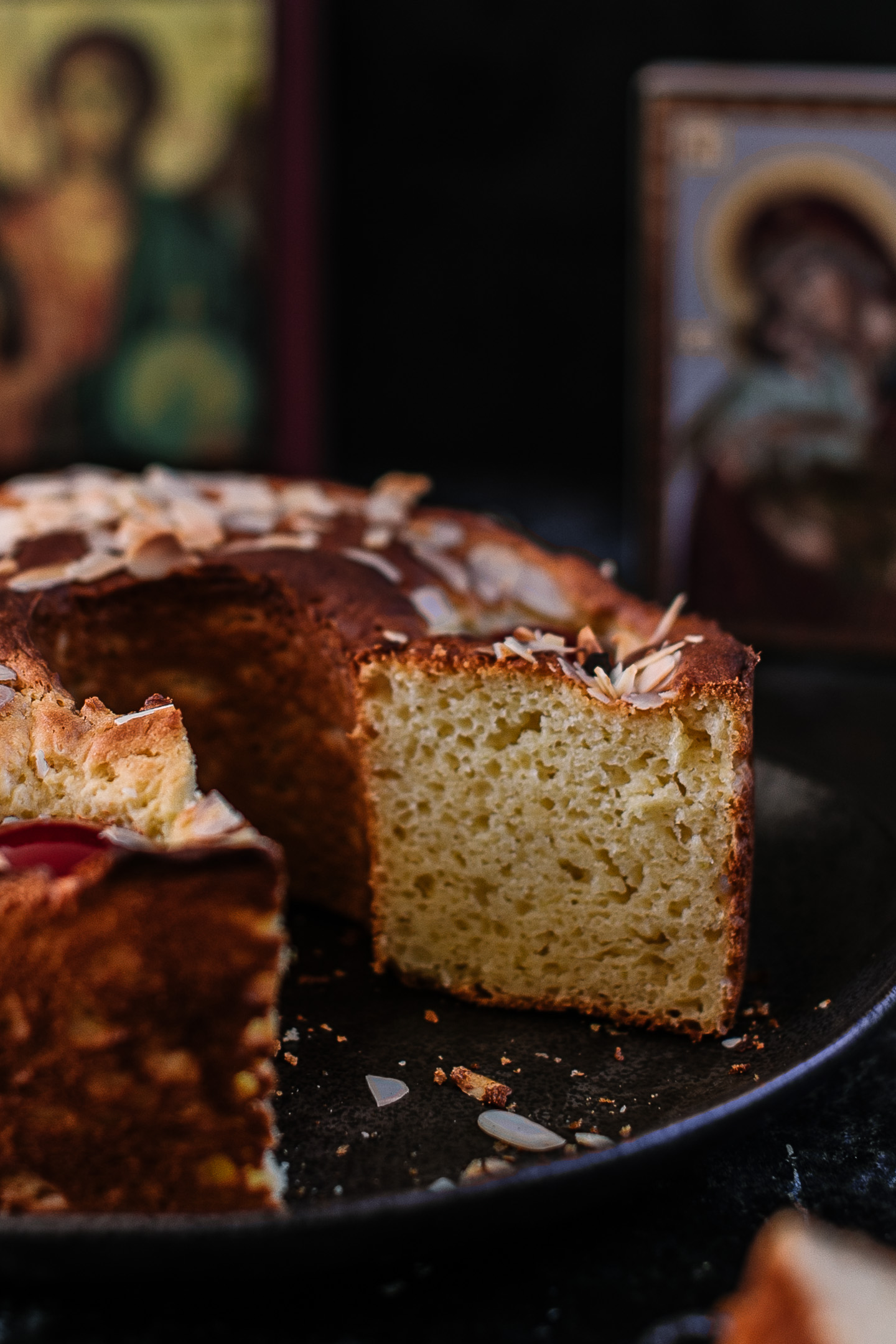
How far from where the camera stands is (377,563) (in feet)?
8.14

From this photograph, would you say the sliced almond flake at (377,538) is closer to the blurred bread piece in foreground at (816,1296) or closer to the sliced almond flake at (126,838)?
the sliced almond flake at (126,838)

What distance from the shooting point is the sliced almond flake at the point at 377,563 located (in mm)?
2451

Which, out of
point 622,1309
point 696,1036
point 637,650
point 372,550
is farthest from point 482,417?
point 622,1309

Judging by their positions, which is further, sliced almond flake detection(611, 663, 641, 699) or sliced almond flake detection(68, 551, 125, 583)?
sliced almond flake detection(68, 551, 125, 583)

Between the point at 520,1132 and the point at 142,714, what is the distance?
697 mm

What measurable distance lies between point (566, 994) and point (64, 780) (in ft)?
2.67

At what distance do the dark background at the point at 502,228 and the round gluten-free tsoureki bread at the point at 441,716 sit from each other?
6.09 ft

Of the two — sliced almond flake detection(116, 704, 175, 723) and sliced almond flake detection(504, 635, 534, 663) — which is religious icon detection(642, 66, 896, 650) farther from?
sliced almond flake detection(116, 704, 175, 723)

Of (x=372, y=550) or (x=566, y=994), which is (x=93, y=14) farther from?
(x=566, y=994)

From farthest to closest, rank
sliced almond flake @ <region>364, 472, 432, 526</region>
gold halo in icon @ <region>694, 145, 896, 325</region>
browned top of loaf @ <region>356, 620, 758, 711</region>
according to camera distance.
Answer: gold halo in icon @ <region>694, 145, 896, 325</region>, sliced almond flake @ <region>364, 472, 432, 526</region>, browned top of loaf @ <region>356, 620, 758, 711</region>

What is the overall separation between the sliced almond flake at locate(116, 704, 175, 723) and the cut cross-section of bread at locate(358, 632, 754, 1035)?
1.24 feet

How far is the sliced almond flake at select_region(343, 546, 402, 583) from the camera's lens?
8.04 ft

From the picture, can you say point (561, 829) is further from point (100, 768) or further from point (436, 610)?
point (100, 768)

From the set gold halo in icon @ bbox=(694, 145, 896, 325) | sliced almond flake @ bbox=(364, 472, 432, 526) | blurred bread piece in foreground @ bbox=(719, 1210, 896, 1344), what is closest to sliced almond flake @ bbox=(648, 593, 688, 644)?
sliced almond flake @ bbox=(364, 472, 432, 526)
